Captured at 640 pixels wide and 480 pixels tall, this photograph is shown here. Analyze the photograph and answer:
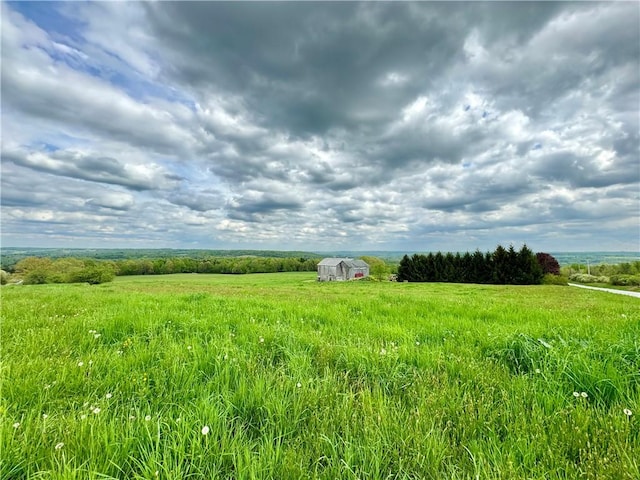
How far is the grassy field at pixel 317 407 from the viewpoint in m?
1.96

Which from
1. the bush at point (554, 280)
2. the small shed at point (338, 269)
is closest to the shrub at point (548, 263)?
the bush at point (554, 280)

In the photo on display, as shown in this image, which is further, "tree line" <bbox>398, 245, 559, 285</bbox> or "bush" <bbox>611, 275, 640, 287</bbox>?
"tree line" <bbox>398, 245, 559, 285</bbox>

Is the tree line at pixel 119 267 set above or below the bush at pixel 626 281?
below

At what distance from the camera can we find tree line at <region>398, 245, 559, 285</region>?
51.0 m

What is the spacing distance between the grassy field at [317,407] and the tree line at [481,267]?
2227 inches

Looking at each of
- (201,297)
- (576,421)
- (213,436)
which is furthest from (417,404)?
(201,297)

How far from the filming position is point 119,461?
1981 mm

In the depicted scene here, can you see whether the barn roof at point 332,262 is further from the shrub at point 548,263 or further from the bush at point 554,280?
the bush at point 554,280

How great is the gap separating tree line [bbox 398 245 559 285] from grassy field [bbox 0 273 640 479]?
56570 millimetres

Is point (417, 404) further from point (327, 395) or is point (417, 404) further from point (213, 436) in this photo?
point (213, 436)

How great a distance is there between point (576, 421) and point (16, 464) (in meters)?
4.24

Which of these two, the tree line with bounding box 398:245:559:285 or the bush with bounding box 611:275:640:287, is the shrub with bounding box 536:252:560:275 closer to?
the tree line with bounding box 398:245:559:285

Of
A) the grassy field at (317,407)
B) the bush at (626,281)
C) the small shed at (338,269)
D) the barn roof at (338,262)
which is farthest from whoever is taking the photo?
the barn roof at (338,262)

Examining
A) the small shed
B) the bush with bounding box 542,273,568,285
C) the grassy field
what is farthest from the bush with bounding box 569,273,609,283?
Answer: the grassy field
